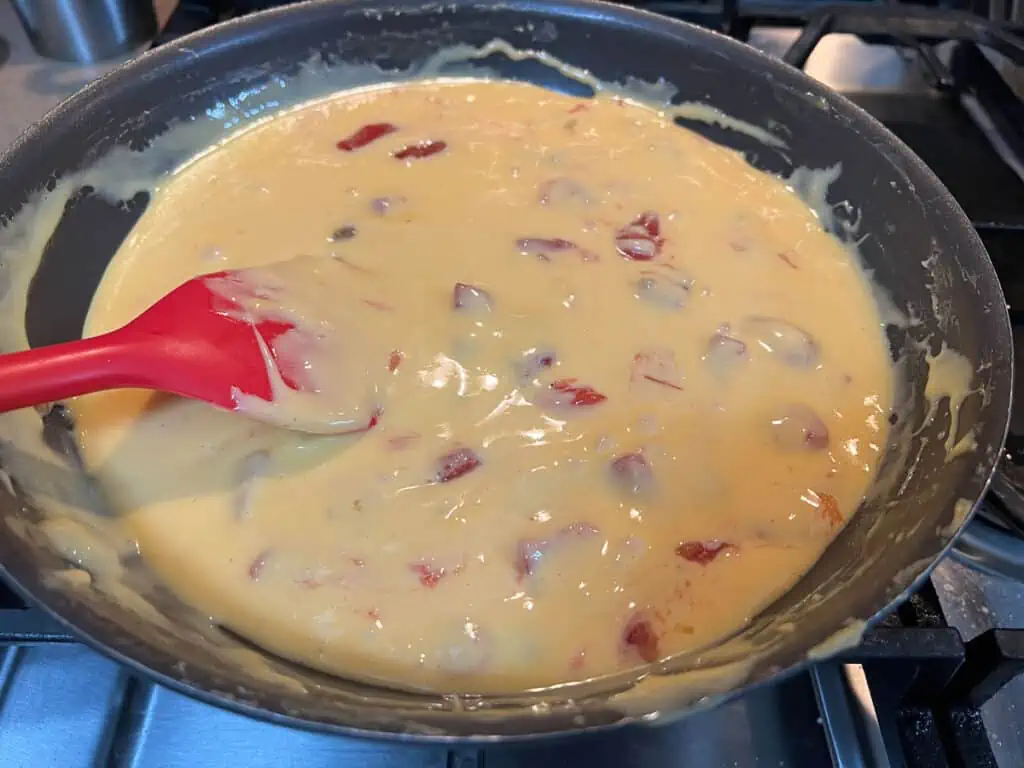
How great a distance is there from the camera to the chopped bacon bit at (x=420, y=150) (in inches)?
57.4

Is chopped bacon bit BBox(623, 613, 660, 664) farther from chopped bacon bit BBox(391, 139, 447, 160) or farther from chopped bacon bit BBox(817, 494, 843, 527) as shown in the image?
chopped bacon bit BBox(391, 139, 447, 160)

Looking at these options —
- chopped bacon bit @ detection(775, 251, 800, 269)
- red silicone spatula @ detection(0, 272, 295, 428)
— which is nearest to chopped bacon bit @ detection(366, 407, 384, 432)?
red silicone spatula @ detection(0, 272, 295, 428)

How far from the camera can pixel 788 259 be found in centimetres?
133

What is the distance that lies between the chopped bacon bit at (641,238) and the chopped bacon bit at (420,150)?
37cm

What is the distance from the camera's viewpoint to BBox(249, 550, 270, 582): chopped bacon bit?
3.13 ft

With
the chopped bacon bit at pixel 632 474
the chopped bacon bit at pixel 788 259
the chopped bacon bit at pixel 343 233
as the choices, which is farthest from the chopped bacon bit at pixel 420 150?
the chopped bacon bit at pixel 632 474

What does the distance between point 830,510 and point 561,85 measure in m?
0.96

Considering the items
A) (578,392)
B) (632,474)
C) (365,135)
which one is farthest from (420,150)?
(632,474)

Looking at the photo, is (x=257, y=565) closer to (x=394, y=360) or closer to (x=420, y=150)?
(x=394, y=360)

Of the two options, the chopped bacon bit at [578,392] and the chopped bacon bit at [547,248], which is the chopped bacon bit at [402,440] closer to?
the chopped bacon bit at [578,392]

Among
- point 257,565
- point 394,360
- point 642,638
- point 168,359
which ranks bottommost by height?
point 642,638

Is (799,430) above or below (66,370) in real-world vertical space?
below

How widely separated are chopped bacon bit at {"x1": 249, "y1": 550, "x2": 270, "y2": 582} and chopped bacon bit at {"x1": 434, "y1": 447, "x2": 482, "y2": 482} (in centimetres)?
21

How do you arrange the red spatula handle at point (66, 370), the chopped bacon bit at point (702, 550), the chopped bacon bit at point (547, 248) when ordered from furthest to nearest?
the chopped bacon bit at point (547, 248)
the chopped bacon bit at point (702, 550)
the red spatula handle at point (66, 370)
